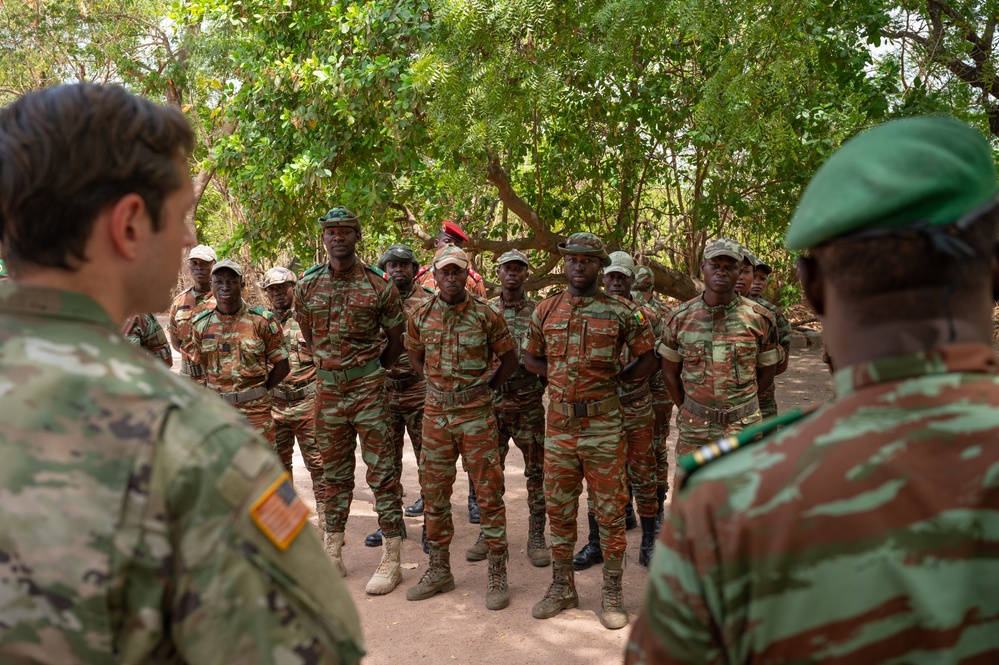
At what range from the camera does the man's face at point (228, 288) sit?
6434 mm

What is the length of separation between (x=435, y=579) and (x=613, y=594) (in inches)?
48.4

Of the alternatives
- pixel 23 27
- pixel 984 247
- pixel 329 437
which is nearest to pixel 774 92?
pixel 329 437

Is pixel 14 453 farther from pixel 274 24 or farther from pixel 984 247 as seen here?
pixel 274 24

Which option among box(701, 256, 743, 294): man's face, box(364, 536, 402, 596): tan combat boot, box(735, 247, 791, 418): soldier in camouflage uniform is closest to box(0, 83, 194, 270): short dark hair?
box(701, 256, 743, 294): man's face

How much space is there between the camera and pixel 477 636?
206 inches

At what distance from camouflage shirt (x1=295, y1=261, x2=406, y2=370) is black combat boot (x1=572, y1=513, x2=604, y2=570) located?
2.01 meters

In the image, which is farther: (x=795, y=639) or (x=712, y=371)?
(x=712, y=371)

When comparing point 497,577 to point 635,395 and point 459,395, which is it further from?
point 635,395

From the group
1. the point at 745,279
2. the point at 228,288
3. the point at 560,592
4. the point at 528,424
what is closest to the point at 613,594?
the point at 560,592

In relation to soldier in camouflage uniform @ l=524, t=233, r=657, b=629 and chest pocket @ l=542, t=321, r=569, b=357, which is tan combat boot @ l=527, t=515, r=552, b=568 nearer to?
soldier in camouflage uniform @ l=524, t=233, r=657, b=629

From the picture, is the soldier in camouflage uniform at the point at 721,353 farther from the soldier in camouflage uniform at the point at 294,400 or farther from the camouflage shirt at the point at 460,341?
the soldier in camouflage uniform at the point at 294,400

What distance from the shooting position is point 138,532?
120 centimetres

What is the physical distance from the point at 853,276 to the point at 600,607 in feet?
15.5

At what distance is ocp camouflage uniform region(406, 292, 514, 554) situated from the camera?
18.7ft
